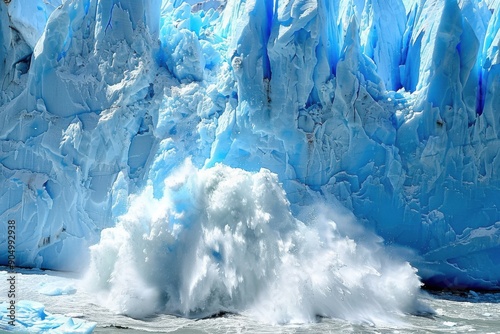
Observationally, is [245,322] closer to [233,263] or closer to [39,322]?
[233,263]

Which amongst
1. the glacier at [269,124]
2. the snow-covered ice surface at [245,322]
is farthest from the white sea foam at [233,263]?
the glacier at [269,124]

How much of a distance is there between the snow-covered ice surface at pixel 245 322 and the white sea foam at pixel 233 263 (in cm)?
22

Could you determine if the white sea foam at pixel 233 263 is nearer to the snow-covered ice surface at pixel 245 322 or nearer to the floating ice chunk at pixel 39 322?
the snow-covered ice surface at pixel 245 322

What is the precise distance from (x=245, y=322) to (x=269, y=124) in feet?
10.6

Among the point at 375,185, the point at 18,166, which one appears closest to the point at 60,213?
the point at 18,166

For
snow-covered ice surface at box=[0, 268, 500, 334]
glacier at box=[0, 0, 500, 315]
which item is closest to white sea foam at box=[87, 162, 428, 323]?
snow-covered ice surface at box=[0, 268, 500, 334]

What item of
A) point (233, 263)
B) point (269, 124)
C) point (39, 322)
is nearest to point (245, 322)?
point (233, 263)

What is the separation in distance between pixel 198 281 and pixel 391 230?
3322 millimetres

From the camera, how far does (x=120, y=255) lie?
24.4ft

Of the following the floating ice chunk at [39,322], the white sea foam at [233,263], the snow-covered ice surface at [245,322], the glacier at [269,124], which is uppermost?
the glacier at [269,124]

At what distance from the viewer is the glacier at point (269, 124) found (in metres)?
8.63

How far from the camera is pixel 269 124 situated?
28.0 feet

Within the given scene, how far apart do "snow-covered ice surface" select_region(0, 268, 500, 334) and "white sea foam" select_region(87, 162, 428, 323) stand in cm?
22

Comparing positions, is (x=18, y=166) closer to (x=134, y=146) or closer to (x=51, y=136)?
(x=51, y=136)
